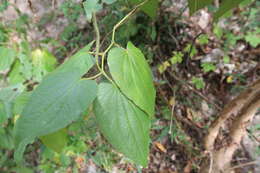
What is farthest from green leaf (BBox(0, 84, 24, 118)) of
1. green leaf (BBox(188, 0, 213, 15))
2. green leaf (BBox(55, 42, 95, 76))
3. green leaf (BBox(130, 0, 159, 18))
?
green leaf (BBox(188, 0, 213, 15))

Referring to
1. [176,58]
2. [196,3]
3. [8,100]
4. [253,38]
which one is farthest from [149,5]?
[253,38]

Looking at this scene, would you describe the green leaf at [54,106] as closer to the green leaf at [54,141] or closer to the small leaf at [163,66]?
the green leaf at [54,141]

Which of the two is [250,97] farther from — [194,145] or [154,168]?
[154,168]

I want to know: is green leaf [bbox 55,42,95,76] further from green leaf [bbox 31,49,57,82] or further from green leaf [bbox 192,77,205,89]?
green leaf [bbox 192,77,205,89]

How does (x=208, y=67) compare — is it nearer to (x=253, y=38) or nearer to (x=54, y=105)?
(x=253, y=38)

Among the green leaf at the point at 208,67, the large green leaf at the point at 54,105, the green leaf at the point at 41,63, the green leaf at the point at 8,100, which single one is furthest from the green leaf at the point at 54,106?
the green leaf at the point at 208,67

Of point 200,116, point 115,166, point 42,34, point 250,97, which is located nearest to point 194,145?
point 200,116
